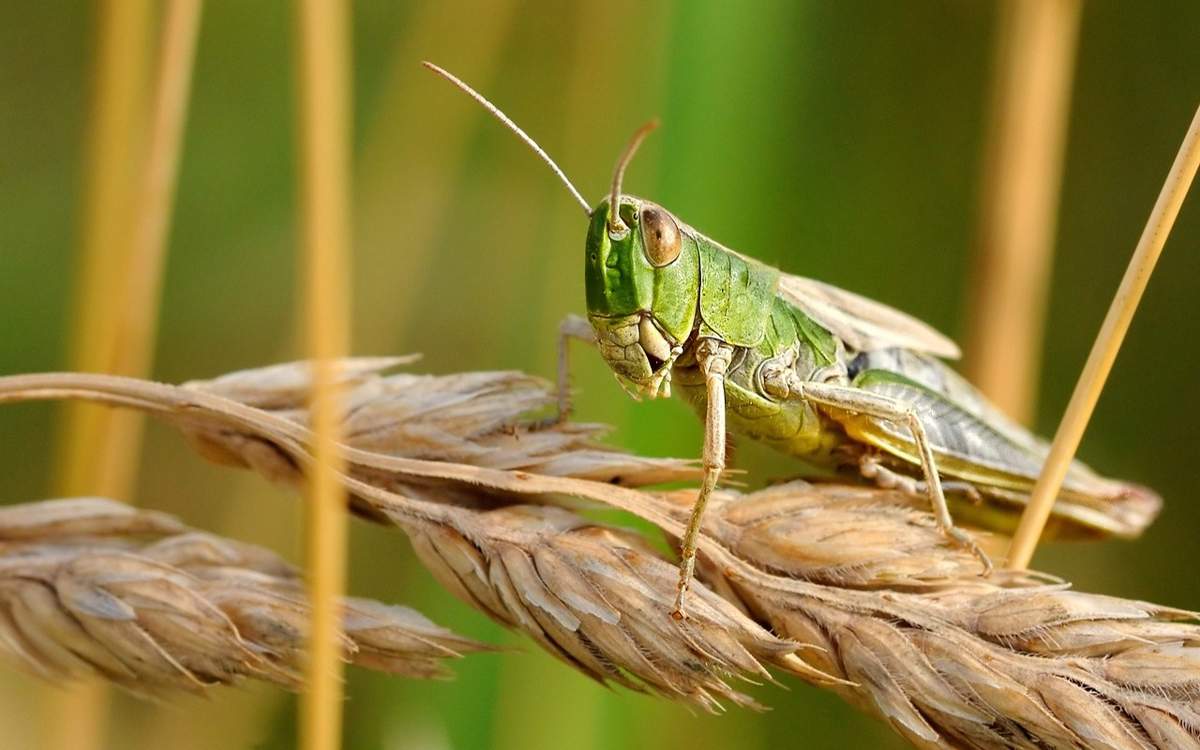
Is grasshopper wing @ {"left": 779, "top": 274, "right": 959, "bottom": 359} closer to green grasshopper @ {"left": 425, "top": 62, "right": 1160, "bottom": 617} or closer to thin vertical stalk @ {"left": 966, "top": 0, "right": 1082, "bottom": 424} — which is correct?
green grasshopper @ {"left": 425, "top": 62, "right": 1160, "bottom": 617}

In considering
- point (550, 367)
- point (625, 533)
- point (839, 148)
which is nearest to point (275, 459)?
point (625, 533)

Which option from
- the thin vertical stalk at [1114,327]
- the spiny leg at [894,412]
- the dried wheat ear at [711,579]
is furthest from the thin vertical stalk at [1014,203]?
the thin vertical stalk at [1114,327]

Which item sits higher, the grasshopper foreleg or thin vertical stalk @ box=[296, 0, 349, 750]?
the grasshopper foreleg

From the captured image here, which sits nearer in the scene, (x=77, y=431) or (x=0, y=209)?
(x=77, y=431)

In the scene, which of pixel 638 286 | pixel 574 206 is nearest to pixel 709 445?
pixel 638 286

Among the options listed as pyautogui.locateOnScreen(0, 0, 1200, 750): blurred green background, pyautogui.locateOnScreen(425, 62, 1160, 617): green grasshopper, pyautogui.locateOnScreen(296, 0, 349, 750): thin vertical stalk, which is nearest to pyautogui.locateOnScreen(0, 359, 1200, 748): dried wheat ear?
pyautogui.locateOnScreen(425, 62, 1160, 617): green grasshopper

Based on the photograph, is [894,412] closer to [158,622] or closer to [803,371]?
[803,371]

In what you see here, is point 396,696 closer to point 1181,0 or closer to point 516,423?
point 516,423
